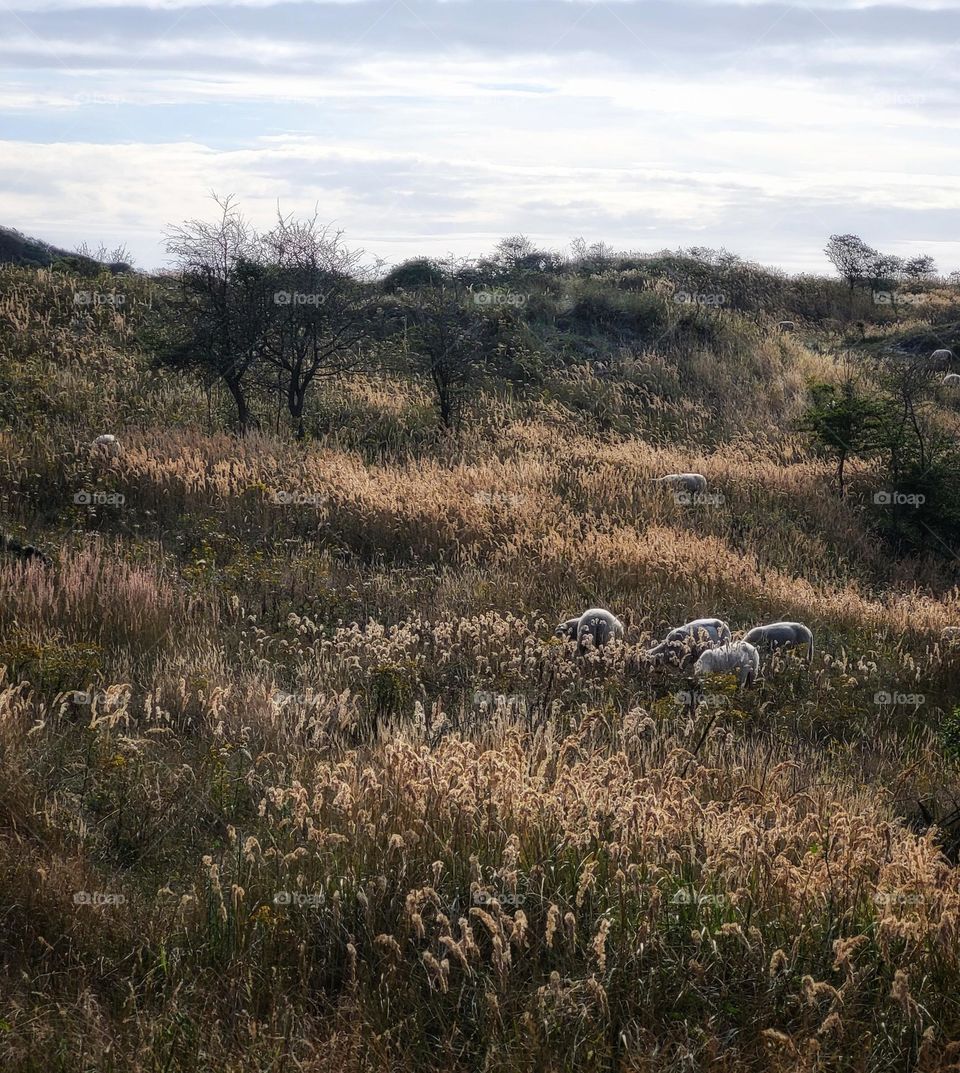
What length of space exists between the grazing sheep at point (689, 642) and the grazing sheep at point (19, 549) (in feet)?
18.2

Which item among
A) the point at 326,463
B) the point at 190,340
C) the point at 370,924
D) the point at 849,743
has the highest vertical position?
the point at 190,340

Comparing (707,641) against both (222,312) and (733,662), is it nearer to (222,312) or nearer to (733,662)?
(733,662)

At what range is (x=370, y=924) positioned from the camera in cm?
355

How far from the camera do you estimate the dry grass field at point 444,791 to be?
3186 millimetres

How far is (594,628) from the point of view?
8.56 m

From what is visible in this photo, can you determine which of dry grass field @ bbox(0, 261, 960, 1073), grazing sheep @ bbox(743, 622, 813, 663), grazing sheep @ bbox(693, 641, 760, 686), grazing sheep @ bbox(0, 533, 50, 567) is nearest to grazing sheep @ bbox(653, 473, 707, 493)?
dry grass field @ bbox(0, 261, 960, 1073)

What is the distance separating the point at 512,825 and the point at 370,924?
703 millimetres

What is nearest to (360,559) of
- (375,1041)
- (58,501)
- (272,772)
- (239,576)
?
(239,576)

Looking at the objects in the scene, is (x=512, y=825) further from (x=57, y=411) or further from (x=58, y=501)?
(x=57, y=411)

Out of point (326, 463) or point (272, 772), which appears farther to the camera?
point (326, 463)

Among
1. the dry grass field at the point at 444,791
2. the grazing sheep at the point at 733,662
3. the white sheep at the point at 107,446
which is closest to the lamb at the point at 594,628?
the dry grass field at the point at 444,791

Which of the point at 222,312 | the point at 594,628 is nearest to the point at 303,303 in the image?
the point at 222,312

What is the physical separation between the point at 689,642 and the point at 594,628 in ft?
3.23

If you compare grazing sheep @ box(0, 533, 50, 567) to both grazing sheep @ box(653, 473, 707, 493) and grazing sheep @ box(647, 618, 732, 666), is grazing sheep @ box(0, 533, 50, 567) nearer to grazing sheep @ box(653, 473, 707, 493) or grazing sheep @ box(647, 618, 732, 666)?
grazing sheep @ box(647, 618, 732, 666)
